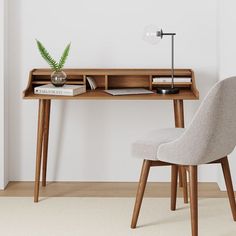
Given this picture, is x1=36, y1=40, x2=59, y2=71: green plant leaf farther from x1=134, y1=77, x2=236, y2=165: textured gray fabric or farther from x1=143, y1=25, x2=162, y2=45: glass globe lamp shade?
x1=134, y1=77, x2=236, y2=165: textured gray fabric

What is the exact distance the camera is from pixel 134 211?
378 cm

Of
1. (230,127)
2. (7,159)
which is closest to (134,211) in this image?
(230,127)

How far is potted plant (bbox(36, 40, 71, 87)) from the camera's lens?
4344mm

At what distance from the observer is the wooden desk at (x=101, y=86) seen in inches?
167

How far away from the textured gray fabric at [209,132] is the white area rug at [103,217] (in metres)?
0.44

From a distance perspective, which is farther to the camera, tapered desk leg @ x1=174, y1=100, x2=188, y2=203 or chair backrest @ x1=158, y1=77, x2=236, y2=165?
tapered desk leg @ x1=174, y1=100, x2=188, y2=203

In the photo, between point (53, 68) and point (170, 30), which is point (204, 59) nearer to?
point (170, 30)

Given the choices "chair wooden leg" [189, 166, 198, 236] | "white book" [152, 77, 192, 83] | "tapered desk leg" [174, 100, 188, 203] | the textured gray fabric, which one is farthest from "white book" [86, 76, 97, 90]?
"chair wooden leg" [189, 166, 198, 236]

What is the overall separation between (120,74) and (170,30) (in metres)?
0.52

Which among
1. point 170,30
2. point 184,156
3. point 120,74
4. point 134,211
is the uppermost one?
point 170,30

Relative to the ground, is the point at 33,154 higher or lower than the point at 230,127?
lower

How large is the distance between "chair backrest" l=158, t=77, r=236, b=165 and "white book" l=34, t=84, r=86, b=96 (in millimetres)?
890

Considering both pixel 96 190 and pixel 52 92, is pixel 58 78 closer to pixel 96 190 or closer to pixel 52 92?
pixel 52 92

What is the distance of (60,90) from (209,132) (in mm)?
1188
